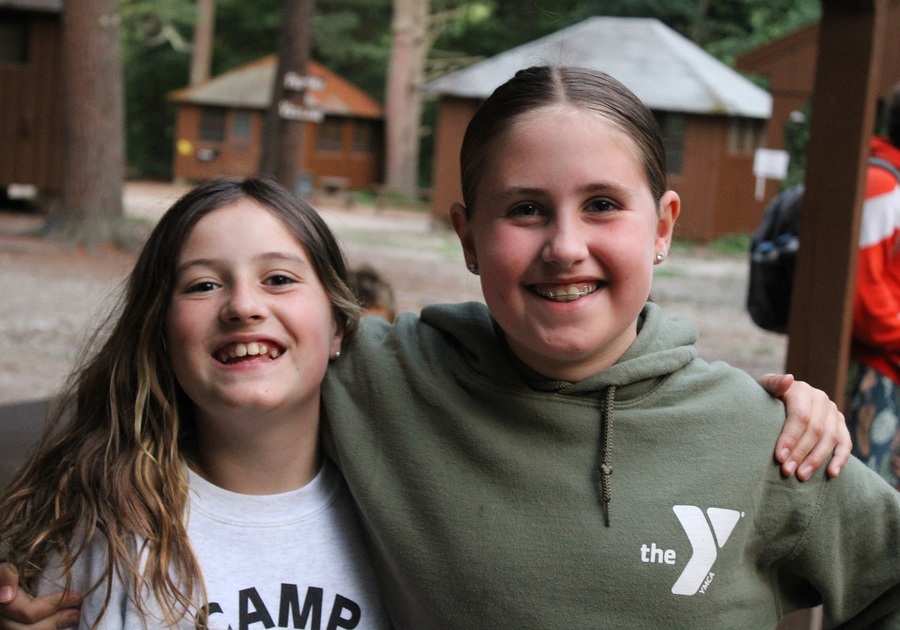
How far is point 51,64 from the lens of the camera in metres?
17.1

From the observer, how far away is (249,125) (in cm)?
3253

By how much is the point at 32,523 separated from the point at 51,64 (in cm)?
1705

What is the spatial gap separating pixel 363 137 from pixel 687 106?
1381 cm

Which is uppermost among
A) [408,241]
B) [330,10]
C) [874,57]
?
[330,10]

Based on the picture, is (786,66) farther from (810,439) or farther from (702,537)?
(702,537)

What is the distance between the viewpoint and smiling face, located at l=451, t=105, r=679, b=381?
1.57m

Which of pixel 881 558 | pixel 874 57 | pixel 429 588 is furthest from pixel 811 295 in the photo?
pixel 429 588

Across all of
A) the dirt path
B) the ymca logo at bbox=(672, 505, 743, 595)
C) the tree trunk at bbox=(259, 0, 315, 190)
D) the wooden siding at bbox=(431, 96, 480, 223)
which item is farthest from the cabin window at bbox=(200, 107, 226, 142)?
the ymca logo at bbox=(672, 505, 743, 595)

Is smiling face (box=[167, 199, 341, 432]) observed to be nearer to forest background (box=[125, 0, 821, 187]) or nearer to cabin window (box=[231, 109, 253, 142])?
forest background (box=[125, 0, 821, 187])

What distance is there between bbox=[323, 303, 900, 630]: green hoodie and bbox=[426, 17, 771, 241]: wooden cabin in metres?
20.7

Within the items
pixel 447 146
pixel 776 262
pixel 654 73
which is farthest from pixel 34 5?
pixel 776 262

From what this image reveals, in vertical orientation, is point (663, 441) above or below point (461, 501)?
above

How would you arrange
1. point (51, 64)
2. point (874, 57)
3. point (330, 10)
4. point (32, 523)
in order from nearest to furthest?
point (32, 523), point (874, 57), point (51, 64), point (330, 10)

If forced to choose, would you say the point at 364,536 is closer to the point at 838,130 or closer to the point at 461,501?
the point at 461,501
